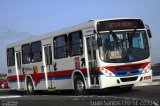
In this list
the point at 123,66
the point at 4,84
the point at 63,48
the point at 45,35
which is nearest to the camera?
the point at 123,66

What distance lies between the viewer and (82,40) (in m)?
20.9

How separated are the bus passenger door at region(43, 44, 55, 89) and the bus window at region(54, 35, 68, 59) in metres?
0.70

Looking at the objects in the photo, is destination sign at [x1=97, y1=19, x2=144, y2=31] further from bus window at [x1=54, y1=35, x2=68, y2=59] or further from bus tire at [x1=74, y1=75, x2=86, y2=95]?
bus window at [x1=54, y1=35, x2=68, y2=59]

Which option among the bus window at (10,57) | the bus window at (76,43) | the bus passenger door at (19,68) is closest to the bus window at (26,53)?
the bus passenger door at (19,68)

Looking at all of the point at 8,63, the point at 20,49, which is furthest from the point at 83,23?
the point at 8,63

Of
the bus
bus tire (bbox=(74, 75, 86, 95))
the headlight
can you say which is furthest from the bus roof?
bus tire (bbox=(74, 75, 86, 95))

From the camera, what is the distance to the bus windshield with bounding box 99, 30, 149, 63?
19922mm

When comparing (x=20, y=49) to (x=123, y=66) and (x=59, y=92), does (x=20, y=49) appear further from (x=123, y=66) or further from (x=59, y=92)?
(x=123, y=66)

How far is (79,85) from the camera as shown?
2152 centimetres

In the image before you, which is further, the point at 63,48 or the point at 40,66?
the point at 40,66

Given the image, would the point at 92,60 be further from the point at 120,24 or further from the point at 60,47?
the point at 60,47

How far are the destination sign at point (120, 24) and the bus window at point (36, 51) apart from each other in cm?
625

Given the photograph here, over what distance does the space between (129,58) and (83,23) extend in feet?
8.72

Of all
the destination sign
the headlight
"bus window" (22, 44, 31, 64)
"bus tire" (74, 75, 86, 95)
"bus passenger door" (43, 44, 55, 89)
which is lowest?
"bus tire" (74, 75, 86, 95)
